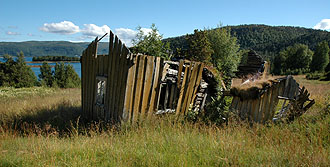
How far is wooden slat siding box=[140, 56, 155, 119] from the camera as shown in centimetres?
632

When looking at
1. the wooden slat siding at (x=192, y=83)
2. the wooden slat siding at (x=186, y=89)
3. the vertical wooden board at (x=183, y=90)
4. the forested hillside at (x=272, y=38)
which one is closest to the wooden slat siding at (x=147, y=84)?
the vertical wooden board at (x=183, y=90)

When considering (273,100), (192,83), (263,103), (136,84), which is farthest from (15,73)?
(273,100)

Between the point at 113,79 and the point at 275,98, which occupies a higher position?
the point at 113,79

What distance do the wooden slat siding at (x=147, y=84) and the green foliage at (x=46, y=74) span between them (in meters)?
25.8

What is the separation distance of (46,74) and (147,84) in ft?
87.4

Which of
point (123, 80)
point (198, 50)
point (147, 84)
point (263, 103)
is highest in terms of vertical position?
point (198, 50)

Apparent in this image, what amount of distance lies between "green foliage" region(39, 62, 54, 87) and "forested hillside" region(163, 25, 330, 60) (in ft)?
242

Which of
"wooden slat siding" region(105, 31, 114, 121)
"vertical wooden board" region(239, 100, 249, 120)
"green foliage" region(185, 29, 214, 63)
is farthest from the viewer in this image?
"green foliage" region(185, 29, 214, 63)

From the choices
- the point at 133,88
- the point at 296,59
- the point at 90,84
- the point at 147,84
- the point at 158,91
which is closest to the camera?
the point at 133,88

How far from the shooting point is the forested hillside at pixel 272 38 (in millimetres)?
82750

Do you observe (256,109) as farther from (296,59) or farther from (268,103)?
(296,59)

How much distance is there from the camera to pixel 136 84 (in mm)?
6238

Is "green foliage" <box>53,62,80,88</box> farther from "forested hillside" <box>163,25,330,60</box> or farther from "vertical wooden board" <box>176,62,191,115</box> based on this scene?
"forested hillside" <box>163,25,330,60</box>

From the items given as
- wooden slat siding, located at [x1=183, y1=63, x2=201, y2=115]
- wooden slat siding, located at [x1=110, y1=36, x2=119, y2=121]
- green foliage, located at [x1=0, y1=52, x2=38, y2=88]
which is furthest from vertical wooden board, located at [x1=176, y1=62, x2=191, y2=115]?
green foliage, located at [x1=0, y1=52, x2=38, y2=88]
